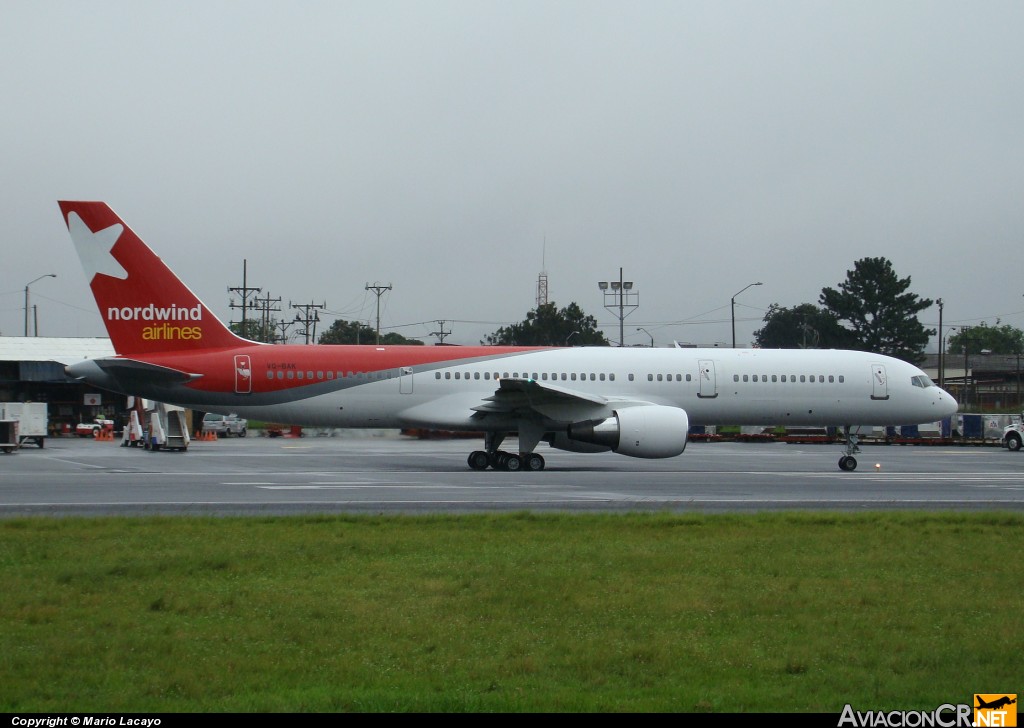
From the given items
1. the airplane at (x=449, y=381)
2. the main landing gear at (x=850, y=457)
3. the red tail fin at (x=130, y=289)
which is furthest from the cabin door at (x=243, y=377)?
the main landing gear at (x=850, y=457)

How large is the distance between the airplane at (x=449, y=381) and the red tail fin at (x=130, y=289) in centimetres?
3

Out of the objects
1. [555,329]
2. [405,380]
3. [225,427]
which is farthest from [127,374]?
[555,329]

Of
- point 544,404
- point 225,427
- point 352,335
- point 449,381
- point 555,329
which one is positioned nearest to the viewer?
point 544,404

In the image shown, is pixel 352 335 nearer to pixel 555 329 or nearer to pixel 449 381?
pixel 555 329

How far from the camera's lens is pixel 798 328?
3177 inches

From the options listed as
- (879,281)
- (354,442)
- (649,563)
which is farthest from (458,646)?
(879,281)

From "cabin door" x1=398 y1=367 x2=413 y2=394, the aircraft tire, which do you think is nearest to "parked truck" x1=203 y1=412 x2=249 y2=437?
"cabin door" x1=398 y1=367 x2=413 y2=394

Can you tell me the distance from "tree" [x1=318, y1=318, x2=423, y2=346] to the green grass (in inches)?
3646

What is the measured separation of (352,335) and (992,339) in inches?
3817

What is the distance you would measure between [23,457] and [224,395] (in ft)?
29.6

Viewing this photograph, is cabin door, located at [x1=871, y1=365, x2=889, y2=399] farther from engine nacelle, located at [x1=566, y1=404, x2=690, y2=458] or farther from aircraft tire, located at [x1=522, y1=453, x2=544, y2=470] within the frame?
aircraft tire, located at [x1=522, y1=453, x2=544, y2=470]

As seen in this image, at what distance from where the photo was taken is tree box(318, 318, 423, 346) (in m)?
107

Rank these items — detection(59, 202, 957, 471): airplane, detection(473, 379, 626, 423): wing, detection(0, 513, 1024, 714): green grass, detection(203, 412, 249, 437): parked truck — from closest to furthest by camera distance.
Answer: detection(0, 513, 1024, 714): green grass < detection(59, 202, 957, 471): airplane < detection(473, 379, 626, 423): wing < detection(203, 412, 249, 437): parked truck

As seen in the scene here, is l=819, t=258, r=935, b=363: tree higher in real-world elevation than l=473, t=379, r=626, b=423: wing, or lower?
higher
